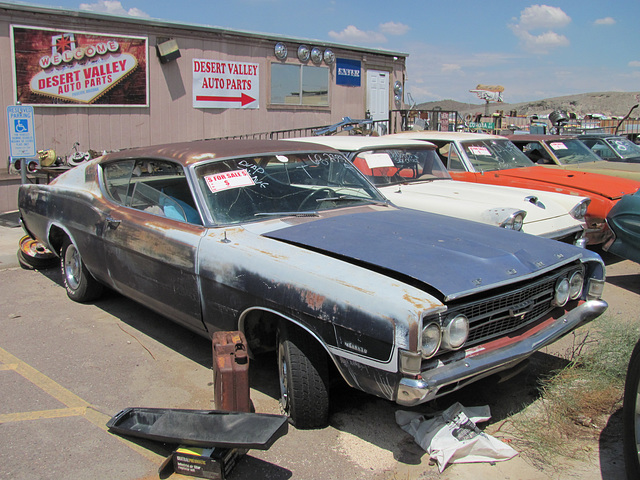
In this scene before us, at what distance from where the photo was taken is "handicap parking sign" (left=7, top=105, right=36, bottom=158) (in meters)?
7.63

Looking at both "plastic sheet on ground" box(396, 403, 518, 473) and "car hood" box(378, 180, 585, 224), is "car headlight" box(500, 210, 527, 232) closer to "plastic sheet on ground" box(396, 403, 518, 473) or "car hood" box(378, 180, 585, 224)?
"car hood" box(378, 180, 585, 224)

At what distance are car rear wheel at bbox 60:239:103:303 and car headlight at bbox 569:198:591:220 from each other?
16.0 feet

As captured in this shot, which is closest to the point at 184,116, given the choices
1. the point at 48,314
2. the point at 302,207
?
the point at 48,314

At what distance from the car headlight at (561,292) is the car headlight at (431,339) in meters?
1.08

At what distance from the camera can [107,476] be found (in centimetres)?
286

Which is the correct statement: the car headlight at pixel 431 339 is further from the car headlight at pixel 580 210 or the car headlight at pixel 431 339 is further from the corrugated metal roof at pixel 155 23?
the corrugated metal roof at pixel 155 23

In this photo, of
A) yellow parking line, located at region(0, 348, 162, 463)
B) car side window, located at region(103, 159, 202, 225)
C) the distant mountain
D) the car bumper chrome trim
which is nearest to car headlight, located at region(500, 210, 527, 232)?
the car bumper chrome trim

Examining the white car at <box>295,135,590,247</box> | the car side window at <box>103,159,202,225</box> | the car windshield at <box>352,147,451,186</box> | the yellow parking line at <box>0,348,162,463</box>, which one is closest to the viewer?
the yellow parking line at <box>0,348,162,463</box>

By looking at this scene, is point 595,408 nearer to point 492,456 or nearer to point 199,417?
point 492,456

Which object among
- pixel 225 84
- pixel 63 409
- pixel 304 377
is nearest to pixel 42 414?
pixel 63 409

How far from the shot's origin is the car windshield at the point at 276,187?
394 centimetres

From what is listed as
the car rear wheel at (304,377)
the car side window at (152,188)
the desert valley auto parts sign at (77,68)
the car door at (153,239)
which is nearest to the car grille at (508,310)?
the car rear wheel at (304,377)

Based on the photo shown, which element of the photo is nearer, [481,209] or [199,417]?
[199,417]

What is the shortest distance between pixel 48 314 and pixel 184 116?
290 inches
